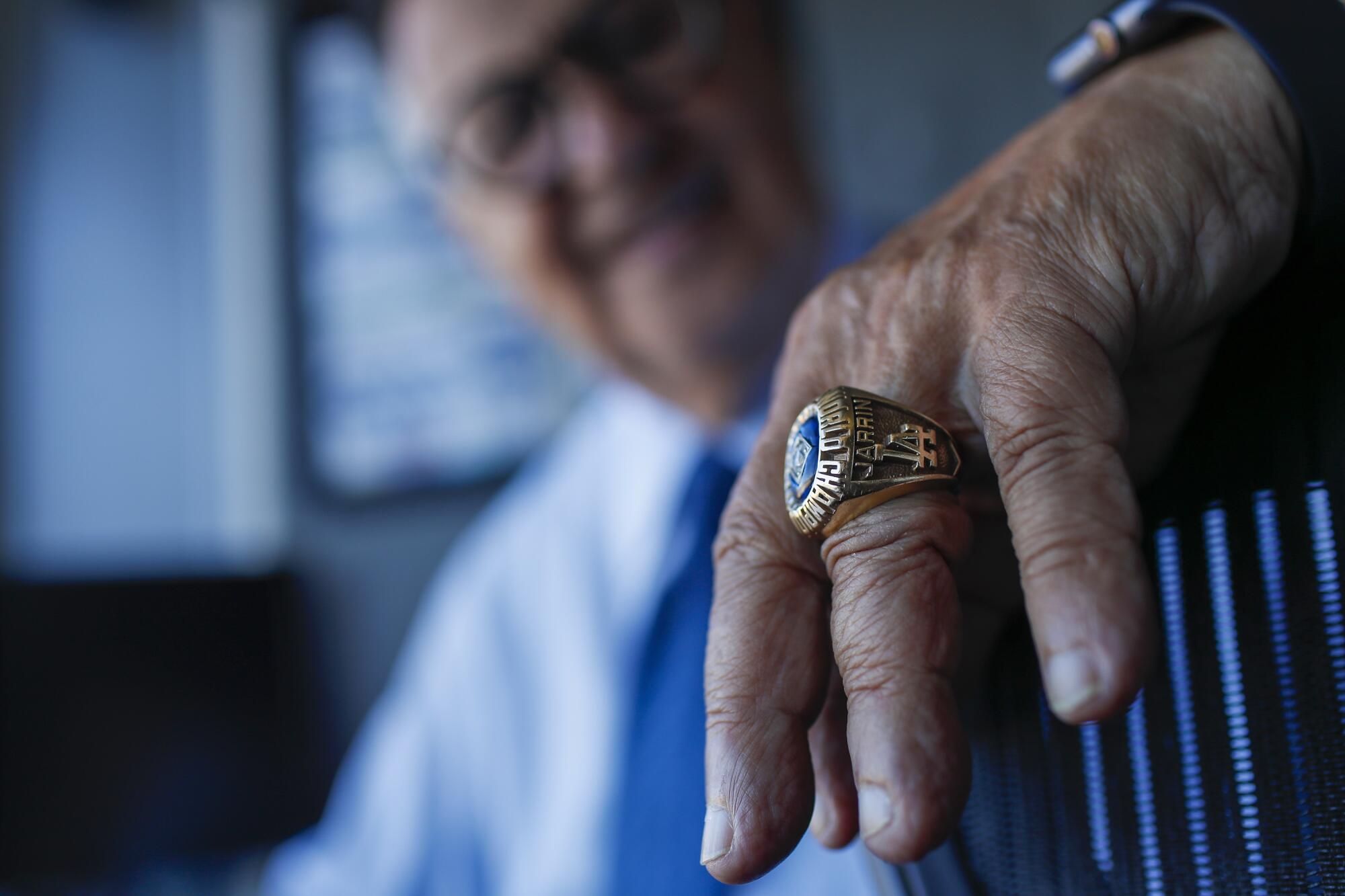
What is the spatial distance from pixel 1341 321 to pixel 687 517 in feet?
2.35

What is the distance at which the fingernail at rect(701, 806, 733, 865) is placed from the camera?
302mm

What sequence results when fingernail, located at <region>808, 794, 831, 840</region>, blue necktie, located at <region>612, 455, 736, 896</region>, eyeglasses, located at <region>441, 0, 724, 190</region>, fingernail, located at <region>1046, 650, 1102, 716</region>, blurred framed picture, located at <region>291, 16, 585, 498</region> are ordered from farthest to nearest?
blurred framed picture, located at <region>291, 16, 585, 498</region>
eyeglasses, located at <region>441, 0, 724, 190</region>
blue necktie, located at <region>612, 455, 736, 896</region>
fingernail, located at <region>808, 794, 831, 840</region>
fingernail, located at <region>1046, 650, 1102, 716</region>

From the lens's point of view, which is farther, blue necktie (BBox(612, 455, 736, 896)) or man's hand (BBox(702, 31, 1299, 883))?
blue necktie (BBox(612, 455, 736, 896))

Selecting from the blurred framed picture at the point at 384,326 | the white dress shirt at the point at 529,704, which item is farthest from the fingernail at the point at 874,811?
the blurred framed picture at the point at 384,326

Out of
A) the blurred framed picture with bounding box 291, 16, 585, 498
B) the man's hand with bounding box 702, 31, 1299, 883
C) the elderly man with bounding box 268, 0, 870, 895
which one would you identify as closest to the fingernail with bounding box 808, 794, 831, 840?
the man's hand with bounding box 702, 31, 1299, 883

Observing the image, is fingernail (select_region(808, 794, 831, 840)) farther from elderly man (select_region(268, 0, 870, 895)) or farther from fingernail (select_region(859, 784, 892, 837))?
elderly man (select_region(268, 0, 870, 895))

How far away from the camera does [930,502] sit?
0.33 m

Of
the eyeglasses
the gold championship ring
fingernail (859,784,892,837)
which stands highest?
the eyeglasses

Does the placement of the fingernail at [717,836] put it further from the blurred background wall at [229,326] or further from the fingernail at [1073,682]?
the blurred background wall at [229,326]

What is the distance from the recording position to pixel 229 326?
184cm

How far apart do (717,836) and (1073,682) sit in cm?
13

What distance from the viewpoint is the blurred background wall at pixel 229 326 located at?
1.73 m

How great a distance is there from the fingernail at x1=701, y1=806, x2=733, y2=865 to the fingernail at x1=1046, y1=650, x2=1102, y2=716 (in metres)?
0.12

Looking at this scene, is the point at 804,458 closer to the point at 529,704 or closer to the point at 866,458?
the point at 866,458
